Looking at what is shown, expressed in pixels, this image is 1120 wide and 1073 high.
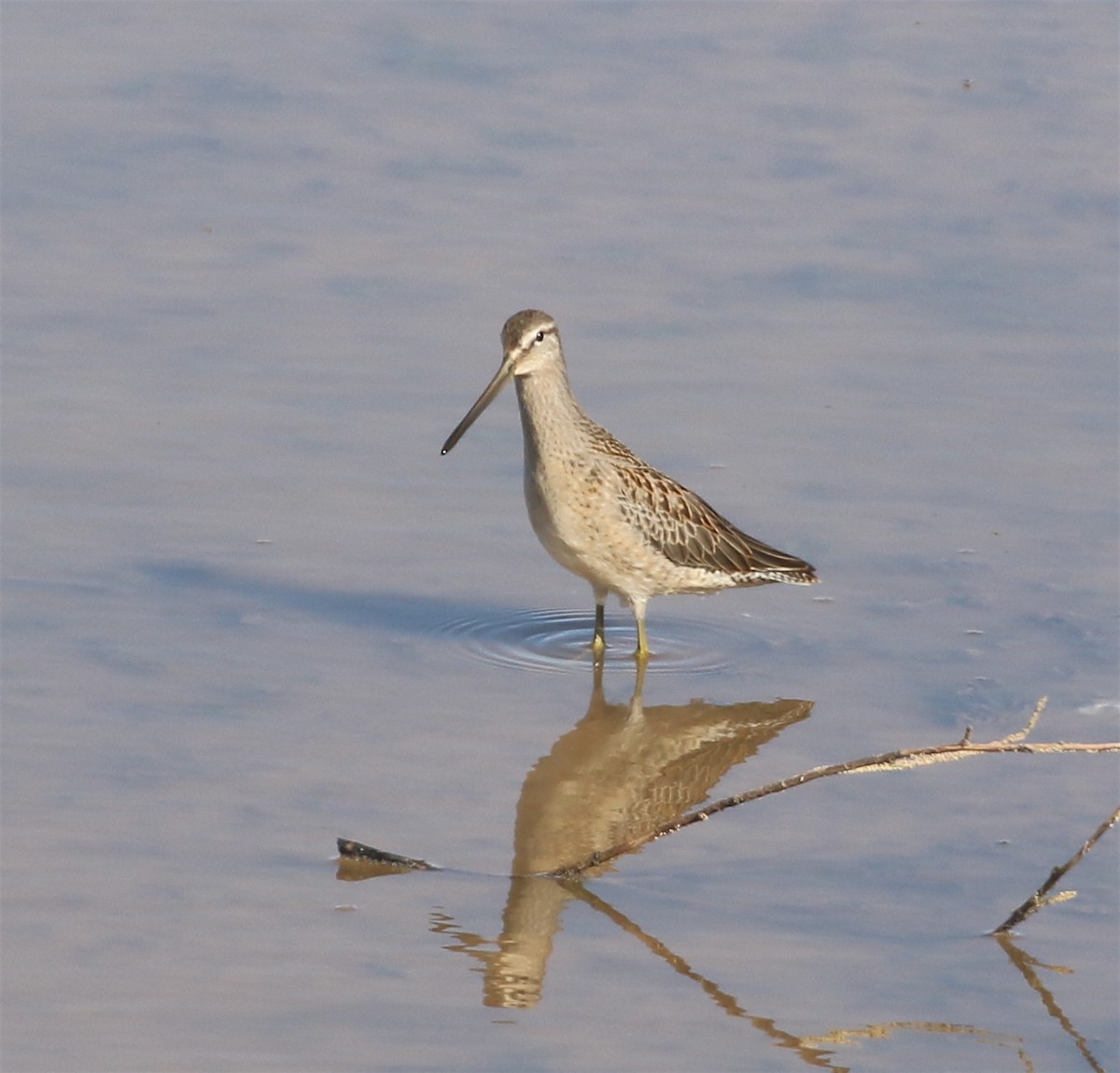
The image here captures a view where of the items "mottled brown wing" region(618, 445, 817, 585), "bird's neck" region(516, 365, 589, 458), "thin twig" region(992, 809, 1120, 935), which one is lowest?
"thin twig" region(992, 809, 1120, 935)

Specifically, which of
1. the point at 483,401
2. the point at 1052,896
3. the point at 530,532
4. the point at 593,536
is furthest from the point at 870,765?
the point at 530,532

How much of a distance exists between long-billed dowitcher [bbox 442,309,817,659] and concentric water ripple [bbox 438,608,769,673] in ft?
0.25

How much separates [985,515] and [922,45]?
17.8 ft

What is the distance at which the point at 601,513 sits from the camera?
7.29 m

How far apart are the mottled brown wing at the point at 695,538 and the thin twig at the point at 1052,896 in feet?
7.76

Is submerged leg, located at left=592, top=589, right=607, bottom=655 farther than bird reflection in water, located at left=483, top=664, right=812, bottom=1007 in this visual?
Yes

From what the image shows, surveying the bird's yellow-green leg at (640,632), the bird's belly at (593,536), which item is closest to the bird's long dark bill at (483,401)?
the bird's belly at (593,536)

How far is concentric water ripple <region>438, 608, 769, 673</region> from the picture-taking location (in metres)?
7.00

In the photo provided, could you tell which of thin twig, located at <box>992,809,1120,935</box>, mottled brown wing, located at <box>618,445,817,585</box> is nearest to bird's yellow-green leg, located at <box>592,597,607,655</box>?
mottled brown wing, located at <box>618,445,817,585</box>

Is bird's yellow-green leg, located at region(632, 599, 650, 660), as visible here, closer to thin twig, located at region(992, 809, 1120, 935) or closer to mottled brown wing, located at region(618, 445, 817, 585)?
mottled brown wing, located at region(618, 445, 817, 585)

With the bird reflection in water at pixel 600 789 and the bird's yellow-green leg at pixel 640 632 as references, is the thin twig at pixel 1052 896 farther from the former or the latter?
the bird's yellow-green leg at pixel 640 632

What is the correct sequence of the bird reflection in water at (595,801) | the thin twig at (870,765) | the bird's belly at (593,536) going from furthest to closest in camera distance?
1. the bird's belly at (593,536)
2. the bird reflection in water at (595,801)
3. the thin twig at (870,765)

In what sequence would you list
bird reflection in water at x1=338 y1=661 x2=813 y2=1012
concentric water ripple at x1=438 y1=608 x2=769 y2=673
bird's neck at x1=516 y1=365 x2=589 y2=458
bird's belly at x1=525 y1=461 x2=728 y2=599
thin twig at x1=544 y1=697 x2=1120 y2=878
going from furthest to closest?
bird's neck at x1=516 y1=365 x2=589 y2=458 < bird's belly at x1=525 y1=461 x2=728 y2=599 < concentric water ripple at x1=438 y1=608 x2=769 y2=673 < bird reflection in water at x1=338 y1=661 x2=813 y2=1012 < thin twig at x1=544 y1=697 x2=1120 y2=878

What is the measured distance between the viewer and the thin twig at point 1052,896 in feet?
15.8
